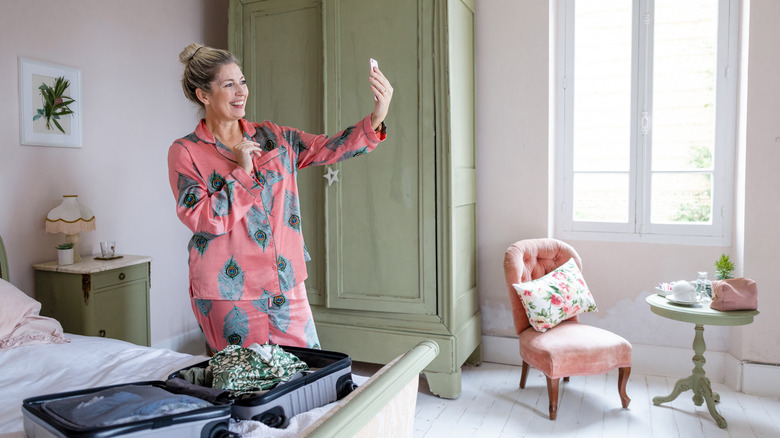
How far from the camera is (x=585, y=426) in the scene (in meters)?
2.61

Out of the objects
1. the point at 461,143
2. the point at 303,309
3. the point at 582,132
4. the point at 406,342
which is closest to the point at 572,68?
the point at 582,132

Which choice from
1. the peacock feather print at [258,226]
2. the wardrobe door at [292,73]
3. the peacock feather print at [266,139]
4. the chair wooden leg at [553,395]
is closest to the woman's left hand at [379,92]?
the peacock feather print at [266,139]

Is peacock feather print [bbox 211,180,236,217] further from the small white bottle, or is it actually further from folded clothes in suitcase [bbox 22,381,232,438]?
the small white bottle

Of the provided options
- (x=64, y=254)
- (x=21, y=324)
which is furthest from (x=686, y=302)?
(x=64, y=254)

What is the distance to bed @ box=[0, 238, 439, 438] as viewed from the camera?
0.99 meters

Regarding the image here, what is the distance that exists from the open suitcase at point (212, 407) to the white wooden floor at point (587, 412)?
4.73 ft

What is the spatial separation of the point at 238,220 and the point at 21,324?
1.17 m

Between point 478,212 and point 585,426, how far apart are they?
1416 millimetres

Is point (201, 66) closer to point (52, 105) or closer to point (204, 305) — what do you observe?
point (204, 305)

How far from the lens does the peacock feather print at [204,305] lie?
1.73m

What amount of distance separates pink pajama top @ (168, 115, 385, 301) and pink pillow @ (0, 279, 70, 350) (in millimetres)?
821

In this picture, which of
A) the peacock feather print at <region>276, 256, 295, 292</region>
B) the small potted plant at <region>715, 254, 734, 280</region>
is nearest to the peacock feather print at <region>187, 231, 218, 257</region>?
the peacock feather print at <region>276, 256, 295, 292</region>

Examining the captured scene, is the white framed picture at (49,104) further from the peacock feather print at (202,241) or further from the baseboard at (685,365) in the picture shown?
the baseboard at (685,365)

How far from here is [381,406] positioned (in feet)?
3.37
